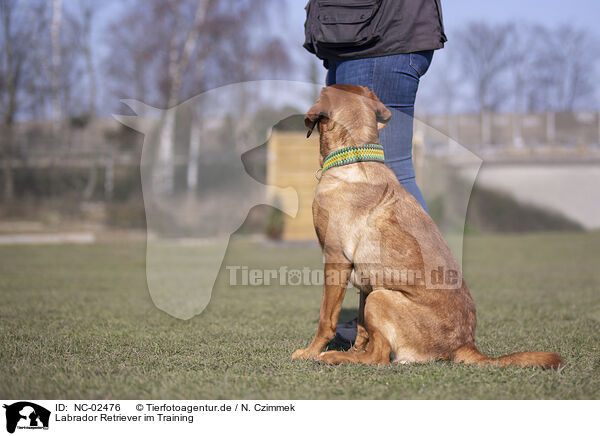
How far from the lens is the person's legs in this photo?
117 inches

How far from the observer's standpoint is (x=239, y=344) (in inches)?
114

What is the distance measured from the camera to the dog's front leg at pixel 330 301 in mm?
2482

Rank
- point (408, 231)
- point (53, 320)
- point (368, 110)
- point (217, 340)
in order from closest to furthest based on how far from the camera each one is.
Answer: point (408, 231), point (368, 110), point (217, 340), point (53, 320)

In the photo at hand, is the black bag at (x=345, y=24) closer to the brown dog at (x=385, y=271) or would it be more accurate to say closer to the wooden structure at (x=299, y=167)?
the brown dog at (x=385, y=271)

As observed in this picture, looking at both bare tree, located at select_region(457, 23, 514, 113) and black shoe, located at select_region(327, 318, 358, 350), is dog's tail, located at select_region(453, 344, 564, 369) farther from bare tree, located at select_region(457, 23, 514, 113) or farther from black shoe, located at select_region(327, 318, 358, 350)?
bare tree, located at select_region(457, 23, 514, 113)

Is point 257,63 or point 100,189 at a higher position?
point 257,63

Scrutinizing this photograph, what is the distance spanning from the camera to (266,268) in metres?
7.63

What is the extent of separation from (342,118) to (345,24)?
1.99 ft

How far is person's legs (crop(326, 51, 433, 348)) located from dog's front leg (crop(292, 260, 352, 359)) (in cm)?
46
